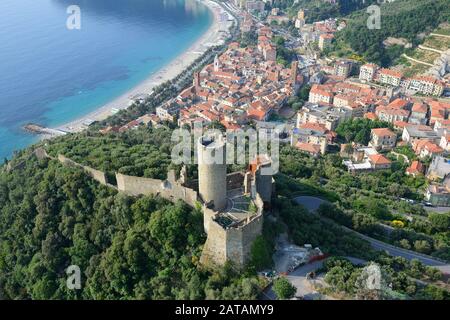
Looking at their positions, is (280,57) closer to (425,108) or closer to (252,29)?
(252,29)

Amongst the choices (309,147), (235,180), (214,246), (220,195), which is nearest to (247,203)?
(220,195)

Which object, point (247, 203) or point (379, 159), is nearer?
point (247, 203)

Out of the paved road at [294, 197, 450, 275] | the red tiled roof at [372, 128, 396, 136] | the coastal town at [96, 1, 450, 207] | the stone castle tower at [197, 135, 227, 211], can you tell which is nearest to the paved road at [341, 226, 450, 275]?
the paved road at [294, 197, 450, 275]

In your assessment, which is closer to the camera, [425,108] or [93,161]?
[93,161]

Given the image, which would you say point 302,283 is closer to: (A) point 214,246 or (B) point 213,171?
(A) point 214,246

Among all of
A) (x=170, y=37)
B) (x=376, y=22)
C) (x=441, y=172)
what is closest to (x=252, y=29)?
(x=170, y=37)

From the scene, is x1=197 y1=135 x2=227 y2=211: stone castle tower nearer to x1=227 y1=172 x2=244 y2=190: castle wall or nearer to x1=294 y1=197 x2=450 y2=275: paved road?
x1=227 y1=172 x2=244 y2=190: castle wall

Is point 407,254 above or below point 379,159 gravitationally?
above
